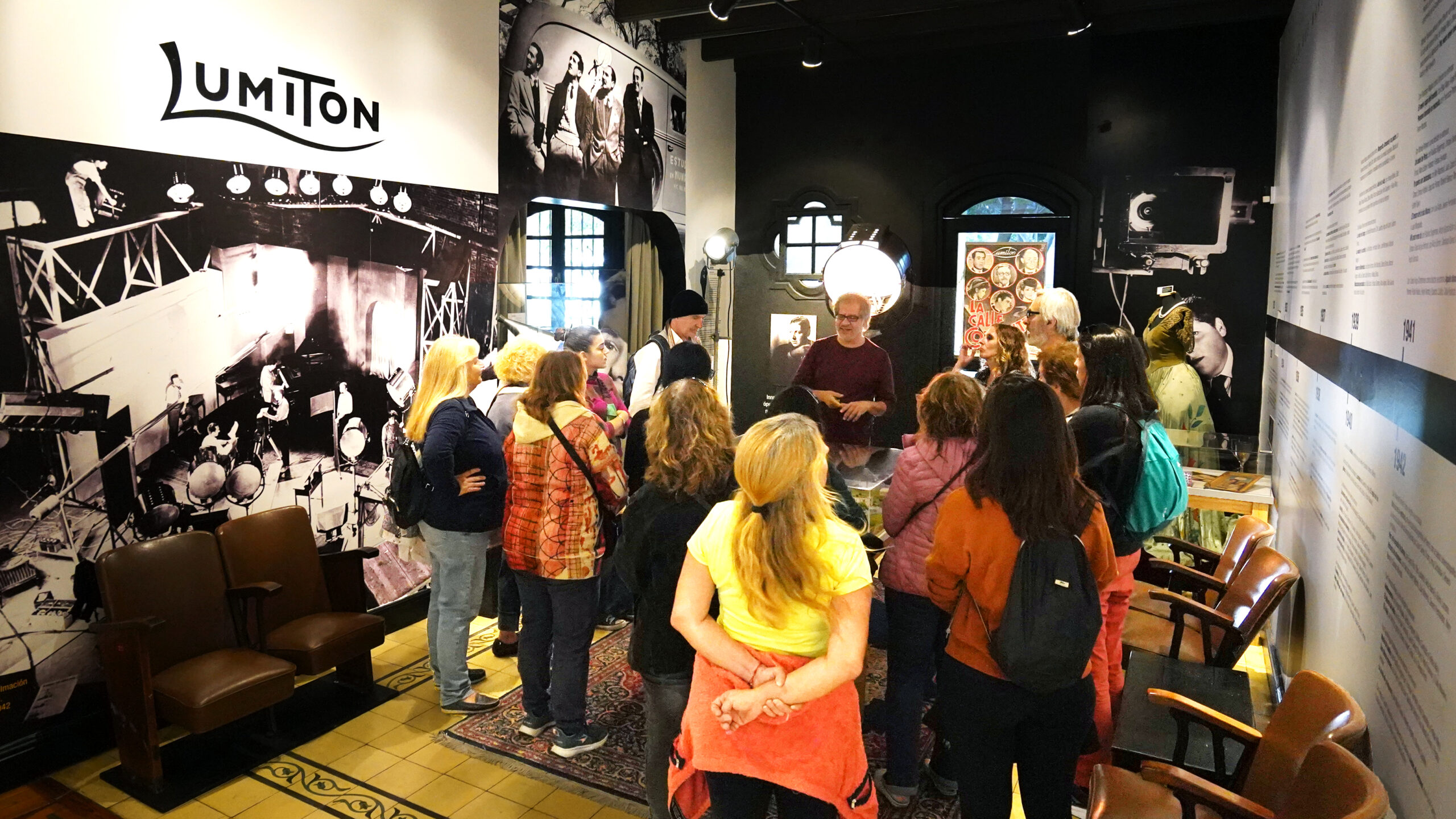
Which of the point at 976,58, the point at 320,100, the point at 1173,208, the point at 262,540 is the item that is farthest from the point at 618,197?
the point at 1173,208

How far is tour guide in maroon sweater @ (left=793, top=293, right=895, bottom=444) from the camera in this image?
16.8 feet

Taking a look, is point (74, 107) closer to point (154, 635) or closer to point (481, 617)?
point (154, 635)

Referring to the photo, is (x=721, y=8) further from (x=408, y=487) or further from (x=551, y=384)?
(x=408, y=487)

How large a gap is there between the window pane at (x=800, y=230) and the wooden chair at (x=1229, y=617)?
540 centimetres

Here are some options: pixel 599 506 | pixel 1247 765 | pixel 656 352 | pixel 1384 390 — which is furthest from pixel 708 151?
Result: pixel 1247 765

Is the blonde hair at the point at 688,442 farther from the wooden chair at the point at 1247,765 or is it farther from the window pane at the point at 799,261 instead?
the window pane at the point at 799,261

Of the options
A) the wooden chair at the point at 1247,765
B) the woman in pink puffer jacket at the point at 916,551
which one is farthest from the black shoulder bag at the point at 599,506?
the wooden chair at the point at 1247,765

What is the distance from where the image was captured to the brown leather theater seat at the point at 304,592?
12.8 ft

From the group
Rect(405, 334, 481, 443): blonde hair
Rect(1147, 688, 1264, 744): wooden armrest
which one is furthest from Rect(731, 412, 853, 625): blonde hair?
Rect(405, 334, 481, 443): blonde hair

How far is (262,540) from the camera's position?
4125 millimetres

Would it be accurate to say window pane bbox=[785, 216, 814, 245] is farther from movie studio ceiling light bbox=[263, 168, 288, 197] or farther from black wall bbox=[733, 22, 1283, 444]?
movie studio ceiling light bbox=[263, 168, 288, 197]

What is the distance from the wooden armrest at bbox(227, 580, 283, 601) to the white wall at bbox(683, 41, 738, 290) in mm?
4789

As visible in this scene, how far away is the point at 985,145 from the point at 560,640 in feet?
19.2

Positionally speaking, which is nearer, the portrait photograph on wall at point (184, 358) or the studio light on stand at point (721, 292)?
the portrait photograph on wall at point (184, 358)
